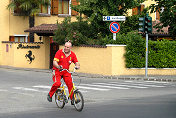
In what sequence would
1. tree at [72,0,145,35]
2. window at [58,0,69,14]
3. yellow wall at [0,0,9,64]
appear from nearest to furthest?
tree at [72,0,145,35] < yellow wall at [0,0,9,64] < window at [58,0,69,14]

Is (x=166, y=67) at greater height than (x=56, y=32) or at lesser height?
lesser

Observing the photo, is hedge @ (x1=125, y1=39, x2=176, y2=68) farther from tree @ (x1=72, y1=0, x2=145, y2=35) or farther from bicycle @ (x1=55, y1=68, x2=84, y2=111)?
bicycle @ (x1=55, y1=68, x2=84, y2=111)

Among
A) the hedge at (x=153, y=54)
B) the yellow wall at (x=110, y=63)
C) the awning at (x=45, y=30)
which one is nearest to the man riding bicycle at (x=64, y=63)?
the yellow wall at (x=110, y=63)

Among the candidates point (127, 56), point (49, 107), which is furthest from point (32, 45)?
point (49, 107)

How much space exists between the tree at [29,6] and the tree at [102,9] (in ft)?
22.9

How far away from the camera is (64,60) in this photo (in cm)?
1177

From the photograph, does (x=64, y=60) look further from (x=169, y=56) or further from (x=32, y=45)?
(x=32, y=45)

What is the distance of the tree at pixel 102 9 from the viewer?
29656 millimetres

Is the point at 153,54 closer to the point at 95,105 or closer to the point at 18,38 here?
the point at 18,38

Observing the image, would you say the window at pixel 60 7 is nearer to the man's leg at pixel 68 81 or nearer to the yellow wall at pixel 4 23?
the yellow wall at pixel 4 23

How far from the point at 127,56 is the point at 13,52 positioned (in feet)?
36.5

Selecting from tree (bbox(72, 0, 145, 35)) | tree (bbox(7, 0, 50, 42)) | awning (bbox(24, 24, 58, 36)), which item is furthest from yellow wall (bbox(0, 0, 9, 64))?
tree (bbox(72, 0, 145, 35))

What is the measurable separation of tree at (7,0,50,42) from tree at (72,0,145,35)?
6985 millimetres

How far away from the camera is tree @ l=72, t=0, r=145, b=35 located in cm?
2966
